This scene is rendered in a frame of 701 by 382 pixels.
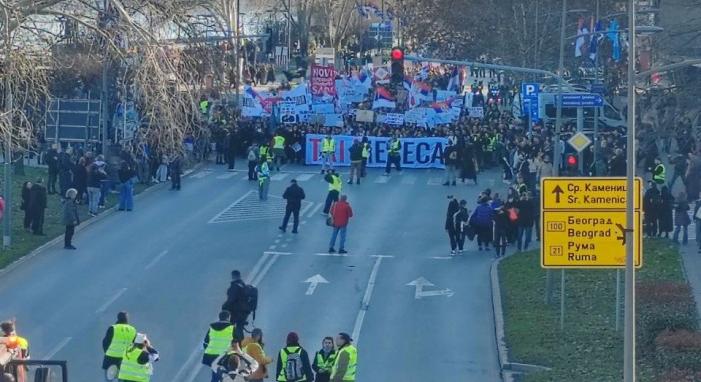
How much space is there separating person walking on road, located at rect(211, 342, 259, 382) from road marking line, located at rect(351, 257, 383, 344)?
5.73 metres

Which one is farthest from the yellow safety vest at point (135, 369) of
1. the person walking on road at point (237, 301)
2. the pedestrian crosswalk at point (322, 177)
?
the pedestrian crosswalk at point (322, 177)

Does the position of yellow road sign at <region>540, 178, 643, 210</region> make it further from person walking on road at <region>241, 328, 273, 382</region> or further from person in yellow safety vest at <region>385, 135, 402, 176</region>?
person in yellow safety vest at <region>385, 135, 402, 176</region>

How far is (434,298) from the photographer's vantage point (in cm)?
2783

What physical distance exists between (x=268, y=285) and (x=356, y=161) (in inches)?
607

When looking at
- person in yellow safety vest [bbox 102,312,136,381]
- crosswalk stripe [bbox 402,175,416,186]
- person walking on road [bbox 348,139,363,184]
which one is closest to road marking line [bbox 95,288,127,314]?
person in yellow safety vest [bbox 102,312,136,381]

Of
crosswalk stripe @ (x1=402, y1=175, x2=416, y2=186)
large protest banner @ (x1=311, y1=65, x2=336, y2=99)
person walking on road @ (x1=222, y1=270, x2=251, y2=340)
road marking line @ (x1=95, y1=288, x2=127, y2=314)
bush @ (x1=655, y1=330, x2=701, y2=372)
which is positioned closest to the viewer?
bush @ (x1=655, y1=330, x2=701, y2=372)

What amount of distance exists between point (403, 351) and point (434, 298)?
4740mm

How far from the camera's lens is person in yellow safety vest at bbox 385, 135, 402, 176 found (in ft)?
155

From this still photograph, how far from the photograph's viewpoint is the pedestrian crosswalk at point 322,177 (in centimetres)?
4500

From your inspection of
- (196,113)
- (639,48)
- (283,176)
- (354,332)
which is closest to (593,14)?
(639,48)

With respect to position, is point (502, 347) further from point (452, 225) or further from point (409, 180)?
point (409, 180)

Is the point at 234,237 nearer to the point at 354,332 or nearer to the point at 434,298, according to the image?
the point at 434,298

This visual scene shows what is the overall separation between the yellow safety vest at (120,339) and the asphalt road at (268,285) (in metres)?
2.06

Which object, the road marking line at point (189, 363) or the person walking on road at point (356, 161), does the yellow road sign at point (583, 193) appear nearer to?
the road marking line at point (189, 363)
